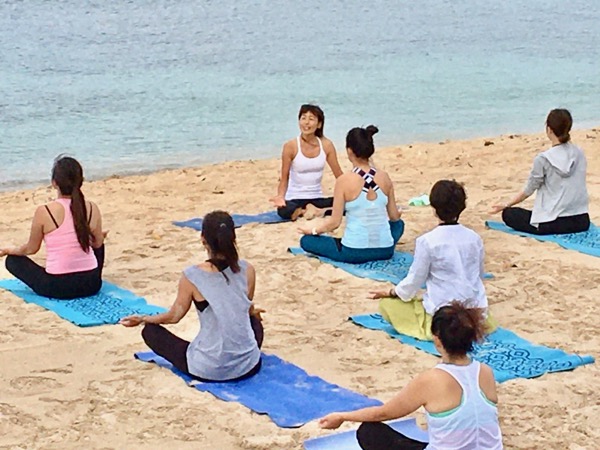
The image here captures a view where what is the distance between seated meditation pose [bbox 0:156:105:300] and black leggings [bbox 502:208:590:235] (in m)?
3.55

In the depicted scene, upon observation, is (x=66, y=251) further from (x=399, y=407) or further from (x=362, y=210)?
(x=399, y=407)

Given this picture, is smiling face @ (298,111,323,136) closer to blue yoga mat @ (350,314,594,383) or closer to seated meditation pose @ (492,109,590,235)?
seated meditation pose @ (492,109,590,235)

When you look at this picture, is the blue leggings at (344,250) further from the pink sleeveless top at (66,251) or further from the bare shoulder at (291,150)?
the pink sleeveless top at (66,251)

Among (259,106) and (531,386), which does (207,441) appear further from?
(259,106)

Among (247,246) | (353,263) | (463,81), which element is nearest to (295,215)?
(247,246)

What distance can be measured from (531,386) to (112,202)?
22.4 ft

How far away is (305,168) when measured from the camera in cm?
957

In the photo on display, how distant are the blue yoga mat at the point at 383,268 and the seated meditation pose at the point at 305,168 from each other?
132 cm

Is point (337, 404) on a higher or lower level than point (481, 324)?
lower

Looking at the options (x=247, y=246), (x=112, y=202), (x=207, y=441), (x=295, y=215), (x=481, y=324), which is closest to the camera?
(x=481, y=324)

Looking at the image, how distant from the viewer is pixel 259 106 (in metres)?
20.9

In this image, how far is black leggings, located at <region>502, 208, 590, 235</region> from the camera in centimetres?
886

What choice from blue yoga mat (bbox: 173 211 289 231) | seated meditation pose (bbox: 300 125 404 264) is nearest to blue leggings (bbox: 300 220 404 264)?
seated meditation pose (bbox: 300 125 404 264)

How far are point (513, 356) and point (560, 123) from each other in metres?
2.94
